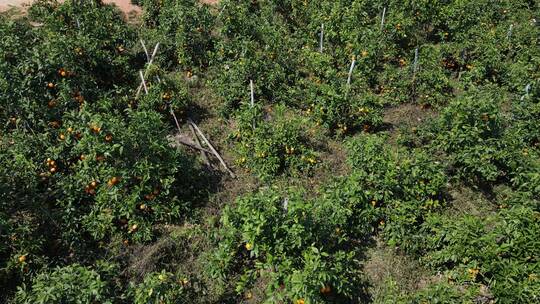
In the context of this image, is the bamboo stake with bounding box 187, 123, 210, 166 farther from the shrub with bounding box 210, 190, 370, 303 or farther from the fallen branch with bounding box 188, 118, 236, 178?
the shrub with bounding box 210, 190, 370, 303

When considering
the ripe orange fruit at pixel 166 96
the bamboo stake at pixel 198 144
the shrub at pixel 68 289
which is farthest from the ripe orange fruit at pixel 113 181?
the ripe orange fruit at pixel 166 96

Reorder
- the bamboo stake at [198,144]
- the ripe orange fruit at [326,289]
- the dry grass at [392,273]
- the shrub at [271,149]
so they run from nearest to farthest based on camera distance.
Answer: the ripe orange fruit at [326,289] < the dry grass at [392,273] < the shrub at [271,149] < the bamboo stake at [198,144]

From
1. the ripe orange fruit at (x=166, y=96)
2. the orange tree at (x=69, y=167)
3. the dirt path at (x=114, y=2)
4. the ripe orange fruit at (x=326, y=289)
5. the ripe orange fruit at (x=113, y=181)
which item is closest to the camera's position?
the ripe orange fruit at (x=326, y=289)

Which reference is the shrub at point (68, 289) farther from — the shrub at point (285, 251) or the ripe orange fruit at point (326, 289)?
the ripe orange fruit at point (326, 289)

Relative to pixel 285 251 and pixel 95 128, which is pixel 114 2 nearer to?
pixel 95 128

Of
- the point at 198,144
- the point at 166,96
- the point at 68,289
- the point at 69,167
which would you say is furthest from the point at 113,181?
the point at 166,96

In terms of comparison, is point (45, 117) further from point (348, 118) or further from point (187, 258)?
point (348, 118)

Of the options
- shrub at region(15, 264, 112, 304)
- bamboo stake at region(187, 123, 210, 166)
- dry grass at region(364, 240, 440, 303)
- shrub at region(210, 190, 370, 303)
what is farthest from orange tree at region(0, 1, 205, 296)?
dry grass at region(364, 240, 440, 303)

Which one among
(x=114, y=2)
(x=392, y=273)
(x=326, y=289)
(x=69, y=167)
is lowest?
(x=392, y=273)

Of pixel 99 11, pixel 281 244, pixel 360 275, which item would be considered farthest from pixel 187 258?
pixel 99 11
